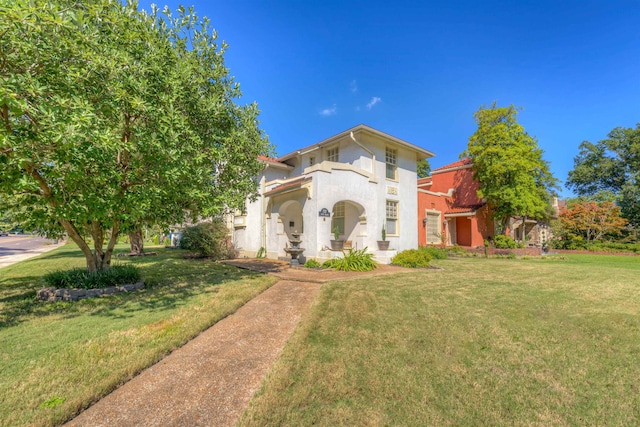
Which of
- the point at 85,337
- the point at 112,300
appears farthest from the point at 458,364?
the point at 112,300

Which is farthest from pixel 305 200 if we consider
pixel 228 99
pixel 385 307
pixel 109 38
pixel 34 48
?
pixel 34 48

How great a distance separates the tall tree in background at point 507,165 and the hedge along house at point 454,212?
1.32m

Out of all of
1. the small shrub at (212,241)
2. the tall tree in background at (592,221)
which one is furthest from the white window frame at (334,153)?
the tall tree in background at (592,221)

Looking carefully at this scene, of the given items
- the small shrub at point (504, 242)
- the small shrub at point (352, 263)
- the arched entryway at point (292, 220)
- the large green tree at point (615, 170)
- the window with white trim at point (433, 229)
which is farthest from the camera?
the large green tree at point (615, 170)

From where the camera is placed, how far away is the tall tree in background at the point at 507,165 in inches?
703

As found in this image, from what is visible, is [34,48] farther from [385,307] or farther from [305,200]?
[305,200]

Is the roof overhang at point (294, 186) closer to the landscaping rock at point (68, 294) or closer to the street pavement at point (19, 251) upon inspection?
the landscaping rock at point (68, 294)

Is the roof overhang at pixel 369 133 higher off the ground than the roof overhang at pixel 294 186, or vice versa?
the roof overhang at pixel 369 133

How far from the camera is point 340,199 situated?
498 inches

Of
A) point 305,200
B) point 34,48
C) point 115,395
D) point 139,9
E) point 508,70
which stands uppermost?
point 508,70

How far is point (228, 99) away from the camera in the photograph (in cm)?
905

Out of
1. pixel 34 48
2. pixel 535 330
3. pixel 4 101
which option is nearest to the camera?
pixel 4 101

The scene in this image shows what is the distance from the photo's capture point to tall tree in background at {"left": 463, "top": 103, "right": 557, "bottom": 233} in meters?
17.8

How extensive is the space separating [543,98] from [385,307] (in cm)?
1684
